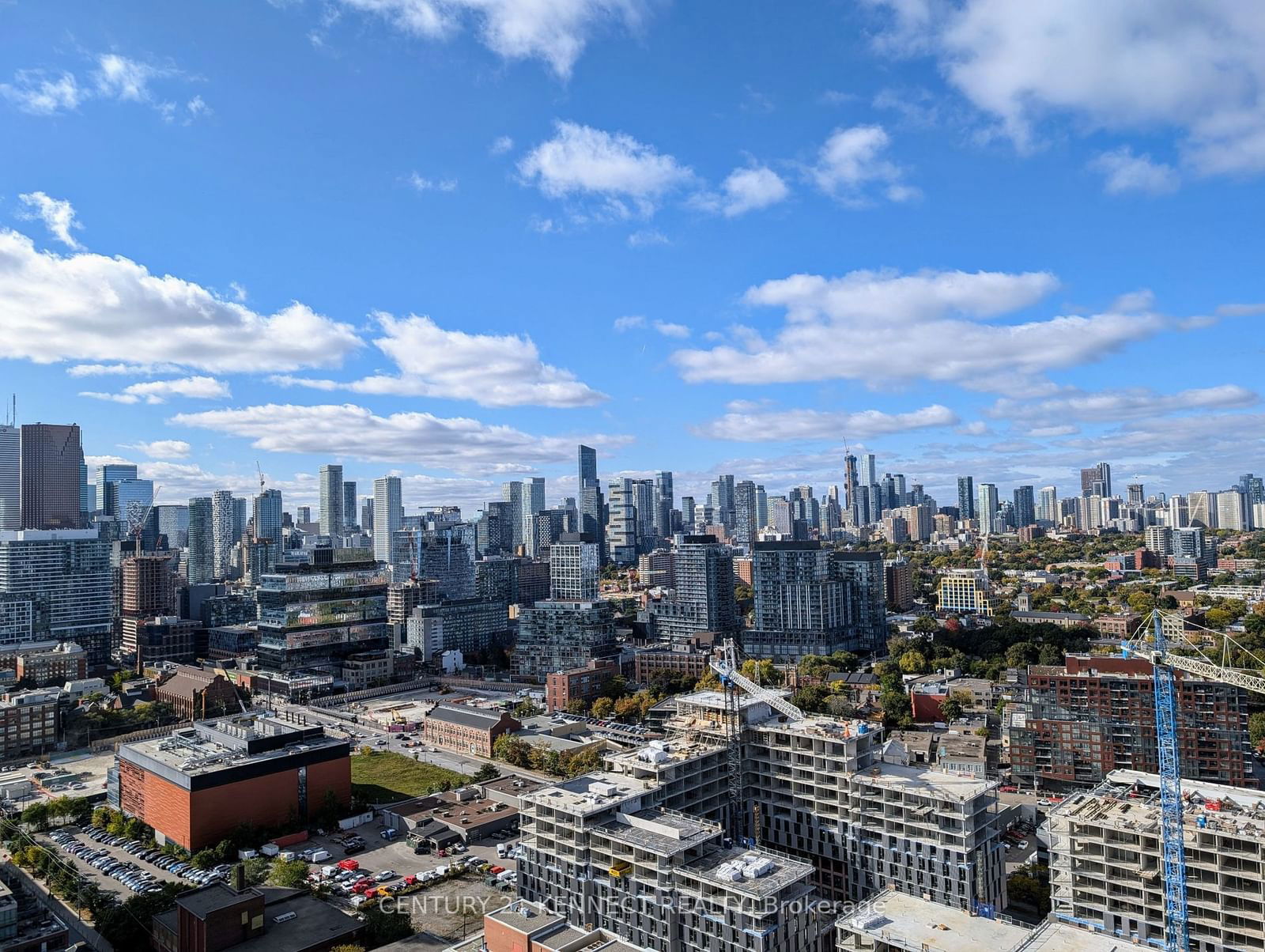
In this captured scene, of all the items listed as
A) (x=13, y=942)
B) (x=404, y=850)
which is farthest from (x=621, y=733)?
(x=13, y=942)

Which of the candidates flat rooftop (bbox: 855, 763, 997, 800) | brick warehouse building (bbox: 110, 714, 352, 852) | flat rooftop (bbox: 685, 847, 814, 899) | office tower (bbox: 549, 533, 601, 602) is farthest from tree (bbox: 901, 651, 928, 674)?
flat rooftop (bbox: 685, 847, 814, 899)

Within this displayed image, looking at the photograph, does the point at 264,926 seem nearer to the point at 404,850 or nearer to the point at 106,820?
the point at 404,850

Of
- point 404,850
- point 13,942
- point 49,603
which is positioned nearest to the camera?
point 13,942

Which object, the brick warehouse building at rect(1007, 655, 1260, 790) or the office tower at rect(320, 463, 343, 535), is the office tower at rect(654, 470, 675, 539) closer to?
the office tower at rect(320, 463, 343, 535)

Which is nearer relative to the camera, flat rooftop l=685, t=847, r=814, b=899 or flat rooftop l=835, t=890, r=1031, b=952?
flat rooftop l=835, t=890, r=1031, b=952

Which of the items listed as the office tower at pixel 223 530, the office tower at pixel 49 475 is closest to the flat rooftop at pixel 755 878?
the office tower at pixel 49 475

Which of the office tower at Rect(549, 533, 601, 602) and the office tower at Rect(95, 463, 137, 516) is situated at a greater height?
the office tower at Rect(95, 463, 137, 516)
